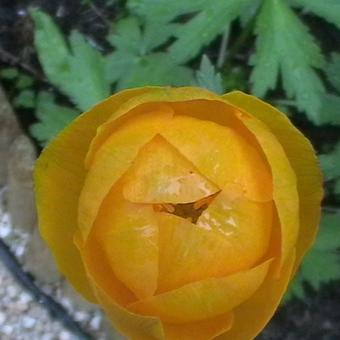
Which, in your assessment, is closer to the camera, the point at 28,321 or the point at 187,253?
the point at 187,253

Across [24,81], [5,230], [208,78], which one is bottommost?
[5,230]

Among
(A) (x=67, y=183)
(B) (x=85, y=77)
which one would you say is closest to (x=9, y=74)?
(B) (x=85, y=77)

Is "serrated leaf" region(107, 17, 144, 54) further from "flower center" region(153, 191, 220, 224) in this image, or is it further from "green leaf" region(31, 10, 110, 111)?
"flower center" region(153, 191, 220, 224)

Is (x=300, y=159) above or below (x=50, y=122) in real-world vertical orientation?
above

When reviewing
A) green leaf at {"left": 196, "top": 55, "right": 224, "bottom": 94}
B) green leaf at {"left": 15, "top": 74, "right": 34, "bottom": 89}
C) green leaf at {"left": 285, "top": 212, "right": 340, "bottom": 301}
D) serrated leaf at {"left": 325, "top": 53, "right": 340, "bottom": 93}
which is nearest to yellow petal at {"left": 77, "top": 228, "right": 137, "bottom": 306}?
green leaf at {"left": 196, "top": 55, "right": 224, "bottom": 94}

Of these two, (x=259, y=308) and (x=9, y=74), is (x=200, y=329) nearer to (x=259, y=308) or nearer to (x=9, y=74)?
(x=259, y=308)

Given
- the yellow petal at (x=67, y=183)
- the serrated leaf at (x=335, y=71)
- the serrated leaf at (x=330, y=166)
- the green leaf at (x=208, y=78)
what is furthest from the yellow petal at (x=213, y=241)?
the serrated leaf at (x=335, y=71)

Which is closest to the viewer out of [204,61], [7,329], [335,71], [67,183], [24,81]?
[67,183]
